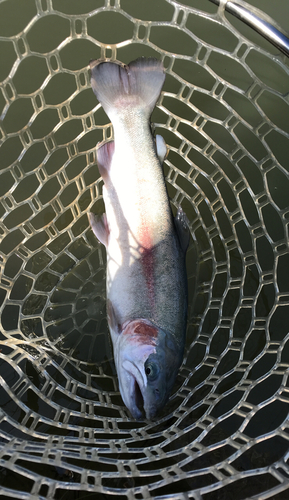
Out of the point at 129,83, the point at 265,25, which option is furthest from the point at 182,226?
the point at 265,25

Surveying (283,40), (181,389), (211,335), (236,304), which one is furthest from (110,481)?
(283,40)

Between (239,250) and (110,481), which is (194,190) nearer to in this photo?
(239,250)

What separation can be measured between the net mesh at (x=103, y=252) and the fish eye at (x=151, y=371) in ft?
1.15

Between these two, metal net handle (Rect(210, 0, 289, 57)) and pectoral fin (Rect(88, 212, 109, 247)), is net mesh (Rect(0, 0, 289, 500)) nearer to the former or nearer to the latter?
metal net handle (Rect(210, 0, 289, 57))

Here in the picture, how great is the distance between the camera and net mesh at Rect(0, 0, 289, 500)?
6.49ft

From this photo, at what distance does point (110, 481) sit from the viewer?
1782mm

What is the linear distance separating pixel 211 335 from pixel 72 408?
94 cm

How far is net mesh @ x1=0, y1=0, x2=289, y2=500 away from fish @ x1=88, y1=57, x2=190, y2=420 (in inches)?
10.3

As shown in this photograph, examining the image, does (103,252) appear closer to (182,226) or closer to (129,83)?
(182,226)

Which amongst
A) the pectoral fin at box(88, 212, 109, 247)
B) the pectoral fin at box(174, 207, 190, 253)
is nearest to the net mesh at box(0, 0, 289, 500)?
the pectoral fin at box(88, 212, 109, 247)

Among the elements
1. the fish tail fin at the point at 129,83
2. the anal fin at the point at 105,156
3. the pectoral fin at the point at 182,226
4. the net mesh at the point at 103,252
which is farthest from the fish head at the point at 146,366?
the fish tail fin at the point at 129,83

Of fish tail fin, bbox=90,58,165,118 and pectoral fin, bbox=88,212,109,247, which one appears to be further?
pectoral fin, bbox=88,212,109,247

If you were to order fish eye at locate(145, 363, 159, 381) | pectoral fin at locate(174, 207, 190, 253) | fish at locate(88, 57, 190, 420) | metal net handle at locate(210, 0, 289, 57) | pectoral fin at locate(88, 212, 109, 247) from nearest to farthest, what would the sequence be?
metal net handle at locate(210, 0, 289, 57) < fish eye at locate(145, 363, 159, 381) < fish at locate(88, 57, 190, 420) < pectoral fin at locate(174, 207, 190, 253) < pectoral fin at locate(88, 212, 109, 247)

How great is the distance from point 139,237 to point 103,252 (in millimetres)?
672
